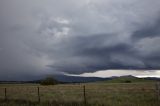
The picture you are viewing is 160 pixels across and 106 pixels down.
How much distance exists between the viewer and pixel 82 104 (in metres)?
23.3

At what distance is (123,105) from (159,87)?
16.6 feet

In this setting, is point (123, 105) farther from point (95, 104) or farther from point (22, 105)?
point (22, 105)

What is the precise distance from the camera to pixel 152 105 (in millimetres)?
21984

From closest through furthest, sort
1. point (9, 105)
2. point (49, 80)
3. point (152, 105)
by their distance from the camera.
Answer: point (152, 105) < point (9, 105) < point (49, 80)

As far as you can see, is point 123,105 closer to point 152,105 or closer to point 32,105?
point 152,105

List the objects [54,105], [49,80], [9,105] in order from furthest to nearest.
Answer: [49,80] → [9,105] → [54,105]

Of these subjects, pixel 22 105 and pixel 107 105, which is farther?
pixel 22 105

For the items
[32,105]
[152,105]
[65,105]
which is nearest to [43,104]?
[32,105]

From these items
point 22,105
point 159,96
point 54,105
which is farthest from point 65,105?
point 159,96

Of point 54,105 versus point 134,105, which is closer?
point 134,105

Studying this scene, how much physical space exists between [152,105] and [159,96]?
12.9ft

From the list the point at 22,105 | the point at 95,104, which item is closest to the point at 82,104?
the point at 95,104

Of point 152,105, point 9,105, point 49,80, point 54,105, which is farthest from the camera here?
point 49,80

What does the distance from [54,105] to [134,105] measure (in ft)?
21.5
